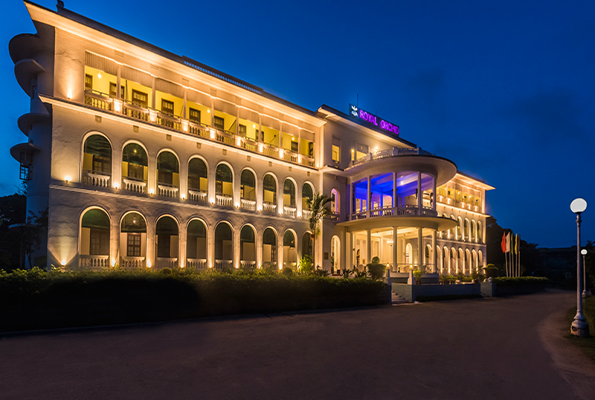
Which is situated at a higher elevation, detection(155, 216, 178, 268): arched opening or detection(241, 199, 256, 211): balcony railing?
detection(241, 199, 256, 211): balcony railing

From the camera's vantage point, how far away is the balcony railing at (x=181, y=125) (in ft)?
64.7

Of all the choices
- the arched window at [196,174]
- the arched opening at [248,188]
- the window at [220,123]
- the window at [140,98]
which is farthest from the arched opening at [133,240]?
the window at [220,123]

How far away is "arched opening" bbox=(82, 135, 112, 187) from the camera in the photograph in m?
18.7

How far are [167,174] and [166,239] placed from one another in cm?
428

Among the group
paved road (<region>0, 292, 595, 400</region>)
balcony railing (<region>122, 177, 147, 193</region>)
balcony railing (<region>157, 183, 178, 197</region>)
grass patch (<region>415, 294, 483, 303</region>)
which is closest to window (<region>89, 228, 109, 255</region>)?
balcony railing (<region>122, 177, 147, 193</region>)

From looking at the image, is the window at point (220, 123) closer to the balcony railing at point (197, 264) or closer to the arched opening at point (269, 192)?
the arched opening at point (269, 192)

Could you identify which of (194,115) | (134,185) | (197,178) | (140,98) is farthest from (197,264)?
(140,98)

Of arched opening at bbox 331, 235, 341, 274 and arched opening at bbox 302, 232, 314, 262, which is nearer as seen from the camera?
arched opening at bbox 302, 232, 314, 262

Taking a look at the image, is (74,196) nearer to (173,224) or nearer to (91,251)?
(91,251)

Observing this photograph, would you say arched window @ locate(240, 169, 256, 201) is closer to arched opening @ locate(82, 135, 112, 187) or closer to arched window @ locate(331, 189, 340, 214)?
arched window @ locate(331, 189, 340, 214)

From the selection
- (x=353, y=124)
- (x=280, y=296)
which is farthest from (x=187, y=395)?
(x=353, y=124)

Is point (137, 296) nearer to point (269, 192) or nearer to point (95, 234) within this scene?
point (95, 234)

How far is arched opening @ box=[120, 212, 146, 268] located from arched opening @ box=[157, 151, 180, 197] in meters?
2.20

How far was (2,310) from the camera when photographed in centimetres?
1038
